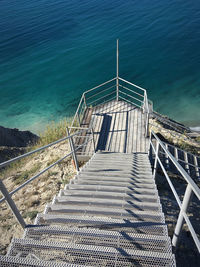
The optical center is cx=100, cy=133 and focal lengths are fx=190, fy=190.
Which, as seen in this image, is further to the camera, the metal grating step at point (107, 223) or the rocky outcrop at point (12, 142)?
the rocky outcrop at point (12, 142)

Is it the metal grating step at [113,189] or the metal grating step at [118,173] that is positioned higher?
the metal grating step at [118,173]

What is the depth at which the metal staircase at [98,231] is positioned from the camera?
2076mm

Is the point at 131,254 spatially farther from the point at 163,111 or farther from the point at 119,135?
the point at 163,111

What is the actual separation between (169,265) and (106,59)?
24.1 meters

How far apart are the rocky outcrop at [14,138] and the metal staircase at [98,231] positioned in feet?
29.7

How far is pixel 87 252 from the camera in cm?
215

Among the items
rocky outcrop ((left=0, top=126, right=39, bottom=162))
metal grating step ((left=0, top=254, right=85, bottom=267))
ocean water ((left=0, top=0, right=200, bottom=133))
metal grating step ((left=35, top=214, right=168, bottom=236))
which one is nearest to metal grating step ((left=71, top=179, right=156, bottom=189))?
metal grating step ((left=35, top=214, right=168, bottom=236))

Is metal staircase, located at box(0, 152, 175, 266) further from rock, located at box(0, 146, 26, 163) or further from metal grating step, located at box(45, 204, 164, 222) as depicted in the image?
rock, located at box(0, 146, 26, 163)

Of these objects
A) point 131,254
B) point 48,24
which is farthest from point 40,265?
point 48,24

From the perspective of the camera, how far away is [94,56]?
24484 millimetres

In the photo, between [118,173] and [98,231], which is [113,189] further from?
[98,231]

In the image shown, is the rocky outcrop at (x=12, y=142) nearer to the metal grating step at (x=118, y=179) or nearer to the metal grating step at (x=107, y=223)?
the metal grating step at (x=118, y=179)

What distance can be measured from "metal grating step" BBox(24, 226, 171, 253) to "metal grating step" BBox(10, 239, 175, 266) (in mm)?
199

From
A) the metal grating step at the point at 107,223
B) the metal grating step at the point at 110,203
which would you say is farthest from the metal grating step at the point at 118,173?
the metal grating step at the point at 107,223
